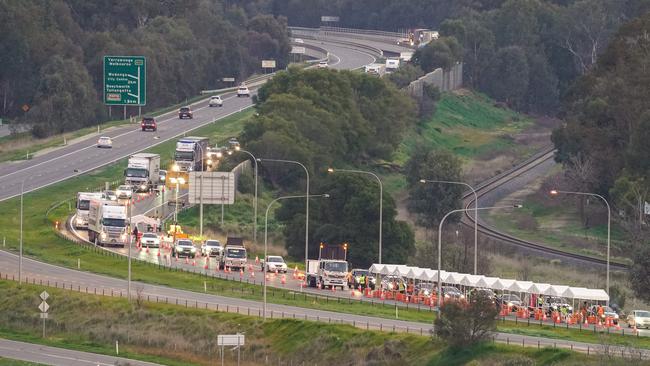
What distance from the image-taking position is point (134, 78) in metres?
141

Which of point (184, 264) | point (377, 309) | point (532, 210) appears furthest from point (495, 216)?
point (377, 309)

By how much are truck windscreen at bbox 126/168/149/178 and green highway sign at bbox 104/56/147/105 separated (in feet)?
26.2

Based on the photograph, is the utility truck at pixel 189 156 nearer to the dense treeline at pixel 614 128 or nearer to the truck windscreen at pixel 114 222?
the truck windscreen at pixel 114 222

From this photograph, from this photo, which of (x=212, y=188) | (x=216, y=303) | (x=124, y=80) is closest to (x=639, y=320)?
(x=216, y=303)

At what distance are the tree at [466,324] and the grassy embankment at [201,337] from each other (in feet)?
1.81

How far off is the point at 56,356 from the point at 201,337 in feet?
26.1

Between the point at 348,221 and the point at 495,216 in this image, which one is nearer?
the point at 348,221

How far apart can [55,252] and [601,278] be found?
1446 inches

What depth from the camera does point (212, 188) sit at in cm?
13688

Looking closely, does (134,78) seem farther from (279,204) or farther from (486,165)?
(486,165)

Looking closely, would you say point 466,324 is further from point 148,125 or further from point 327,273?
point 148,125

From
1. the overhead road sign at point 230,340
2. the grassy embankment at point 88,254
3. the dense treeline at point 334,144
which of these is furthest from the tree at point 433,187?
the overhead road sign at point 230,340

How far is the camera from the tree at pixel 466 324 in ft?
267

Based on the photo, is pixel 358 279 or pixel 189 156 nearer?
pixel 358 279
